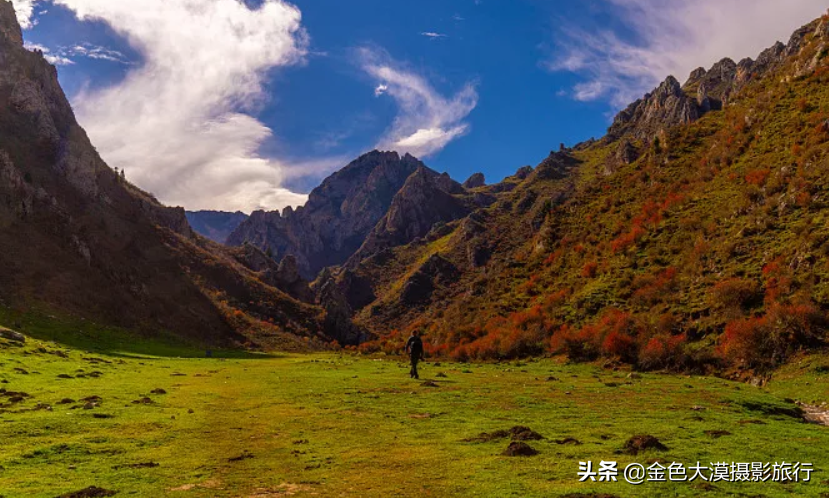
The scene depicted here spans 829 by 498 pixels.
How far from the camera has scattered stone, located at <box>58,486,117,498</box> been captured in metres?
11.9

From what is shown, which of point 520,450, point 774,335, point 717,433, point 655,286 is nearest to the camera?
point 520,450

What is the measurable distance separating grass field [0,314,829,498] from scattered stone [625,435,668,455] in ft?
1.05

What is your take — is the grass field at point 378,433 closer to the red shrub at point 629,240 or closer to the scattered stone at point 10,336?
the scattered stone at point 10,336

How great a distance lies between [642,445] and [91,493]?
637 inches

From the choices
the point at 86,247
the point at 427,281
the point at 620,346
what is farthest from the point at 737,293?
the point at 427,281

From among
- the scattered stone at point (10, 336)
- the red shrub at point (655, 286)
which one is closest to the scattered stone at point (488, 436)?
the red shrub at point (655, 286)

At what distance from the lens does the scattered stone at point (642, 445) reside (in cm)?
1521

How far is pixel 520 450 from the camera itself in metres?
15.4

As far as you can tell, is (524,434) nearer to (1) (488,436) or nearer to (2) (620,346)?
(1) (488,436)

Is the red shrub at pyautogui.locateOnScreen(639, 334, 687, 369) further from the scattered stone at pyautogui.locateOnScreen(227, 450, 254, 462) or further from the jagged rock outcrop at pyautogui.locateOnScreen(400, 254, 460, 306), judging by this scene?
the jagged rock outcrop at pyautogui.locateOnScreen(400, 254, 460, 306)

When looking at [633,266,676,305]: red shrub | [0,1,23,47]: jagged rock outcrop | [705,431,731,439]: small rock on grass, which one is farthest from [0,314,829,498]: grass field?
[0,1,23,47]: jagged rock outcrop

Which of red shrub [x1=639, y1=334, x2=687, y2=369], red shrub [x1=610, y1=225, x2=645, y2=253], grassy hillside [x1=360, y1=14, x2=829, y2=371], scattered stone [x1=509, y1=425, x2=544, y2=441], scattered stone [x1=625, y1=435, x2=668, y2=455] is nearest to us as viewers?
scattered stone [x1=625, y1=435, x2=668, y2=455]

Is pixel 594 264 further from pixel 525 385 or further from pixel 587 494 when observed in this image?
pixel 587 494

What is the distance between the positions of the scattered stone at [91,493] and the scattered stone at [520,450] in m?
11.5
